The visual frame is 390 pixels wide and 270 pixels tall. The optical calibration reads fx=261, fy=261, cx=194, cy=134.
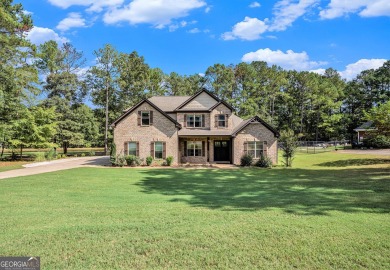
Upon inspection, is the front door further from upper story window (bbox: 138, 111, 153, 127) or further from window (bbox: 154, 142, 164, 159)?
upper story window (bbox: 138, 111, 153, 127)

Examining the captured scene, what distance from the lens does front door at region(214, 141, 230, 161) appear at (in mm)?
27469

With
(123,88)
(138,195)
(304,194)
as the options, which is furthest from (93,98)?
(304,194)

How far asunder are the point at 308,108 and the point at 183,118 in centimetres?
4696

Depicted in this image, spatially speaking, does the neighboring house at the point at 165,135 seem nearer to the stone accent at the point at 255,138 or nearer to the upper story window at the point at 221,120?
the stone accent at the point at 255,138

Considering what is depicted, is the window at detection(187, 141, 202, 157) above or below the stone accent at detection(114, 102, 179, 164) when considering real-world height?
below

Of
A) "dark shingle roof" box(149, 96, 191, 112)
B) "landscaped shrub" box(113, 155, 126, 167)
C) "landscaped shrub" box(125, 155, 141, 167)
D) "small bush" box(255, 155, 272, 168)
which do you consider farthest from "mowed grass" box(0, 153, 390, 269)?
"dark shingle roof" box(149, 96, 191, 112)

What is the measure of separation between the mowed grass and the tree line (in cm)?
2188

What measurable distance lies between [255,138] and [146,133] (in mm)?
10573

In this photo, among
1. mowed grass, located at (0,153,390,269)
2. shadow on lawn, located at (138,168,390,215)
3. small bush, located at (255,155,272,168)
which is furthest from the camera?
small bush, located at (255,155,272,168)

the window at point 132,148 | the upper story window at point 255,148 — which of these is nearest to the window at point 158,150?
the window at point 132,148

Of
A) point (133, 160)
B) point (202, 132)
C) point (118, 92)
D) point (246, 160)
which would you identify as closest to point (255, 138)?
point (246, 160)

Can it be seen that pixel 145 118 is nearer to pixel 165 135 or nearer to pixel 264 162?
pixel 165 135

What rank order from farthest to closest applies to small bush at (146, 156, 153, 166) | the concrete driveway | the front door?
the front door → small bush at (146, 156, 153, 166) → the concrete driveway

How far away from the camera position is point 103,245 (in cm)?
536
